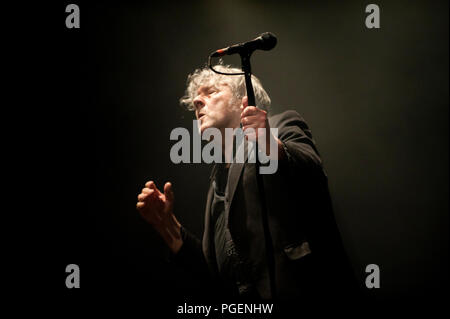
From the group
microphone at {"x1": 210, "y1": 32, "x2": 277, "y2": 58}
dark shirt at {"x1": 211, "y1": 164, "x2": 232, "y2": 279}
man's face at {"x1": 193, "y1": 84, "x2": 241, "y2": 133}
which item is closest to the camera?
microphone at {"x1": 210, "y1": 32, "x2": 277, "y2": 58}

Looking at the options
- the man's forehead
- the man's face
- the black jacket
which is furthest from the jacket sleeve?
the man's forehead

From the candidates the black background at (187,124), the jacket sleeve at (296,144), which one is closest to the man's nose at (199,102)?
the black background at (187,124)

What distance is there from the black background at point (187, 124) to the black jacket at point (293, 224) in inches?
18.8

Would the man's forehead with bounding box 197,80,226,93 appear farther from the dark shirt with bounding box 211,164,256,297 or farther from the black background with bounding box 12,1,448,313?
the dark shirt with bounding box 211,164,256,297

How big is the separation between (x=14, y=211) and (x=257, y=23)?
162 centimetres

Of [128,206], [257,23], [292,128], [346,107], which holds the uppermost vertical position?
[257,23]

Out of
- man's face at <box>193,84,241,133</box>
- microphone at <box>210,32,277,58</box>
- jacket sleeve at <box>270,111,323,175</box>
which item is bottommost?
jacket sleeve at <box>270,111,323,175</box>

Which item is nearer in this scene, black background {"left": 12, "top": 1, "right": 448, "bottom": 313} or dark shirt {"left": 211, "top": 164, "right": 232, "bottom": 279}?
dark shirt {"left": 211, "top": 164, "right": 232, "bottom": 279}

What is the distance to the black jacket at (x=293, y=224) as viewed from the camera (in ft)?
3.29

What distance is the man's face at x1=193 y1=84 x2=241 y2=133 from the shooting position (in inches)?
53.7

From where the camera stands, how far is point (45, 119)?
1.58 m
